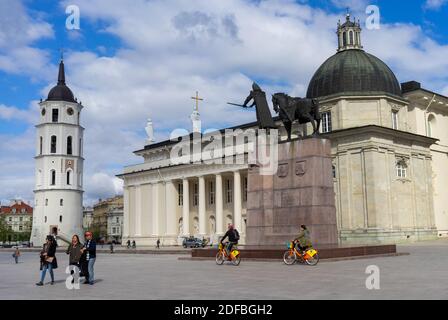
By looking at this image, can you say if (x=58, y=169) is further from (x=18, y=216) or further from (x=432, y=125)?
(x=18, y=216)

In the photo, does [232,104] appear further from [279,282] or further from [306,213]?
[279,282]

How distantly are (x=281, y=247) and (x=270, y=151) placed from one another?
4868 millimetres

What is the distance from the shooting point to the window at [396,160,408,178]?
2286 inches

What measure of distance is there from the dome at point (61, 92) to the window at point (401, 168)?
231ft

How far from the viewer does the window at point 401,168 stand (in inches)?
2286

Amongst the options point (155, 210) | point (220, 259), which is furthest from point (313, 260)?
point (155, 210)

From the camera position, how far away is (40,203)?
102 meters

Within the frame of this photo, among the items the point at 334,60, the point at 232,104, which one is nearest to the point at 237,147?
the point at 334,60

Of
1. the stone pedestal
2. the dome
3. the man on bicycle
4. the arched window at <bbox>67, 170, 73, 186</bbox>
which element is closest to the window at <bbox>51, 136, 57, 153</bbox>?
the arched window at <bbox>67, 170, 73, 186</bbox>

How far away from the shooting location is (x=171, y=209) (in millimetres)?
78000

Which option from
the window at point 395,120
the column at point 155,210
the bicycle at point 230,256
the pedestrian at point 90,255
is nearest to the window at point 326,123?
the window at point 395,120

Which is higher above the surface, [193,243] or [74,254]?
[74,254]

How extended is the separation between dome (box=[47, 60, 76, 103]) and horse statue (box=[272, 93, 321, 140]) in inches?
3402

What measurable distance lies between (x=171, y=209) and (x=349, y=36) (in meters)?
33.9
